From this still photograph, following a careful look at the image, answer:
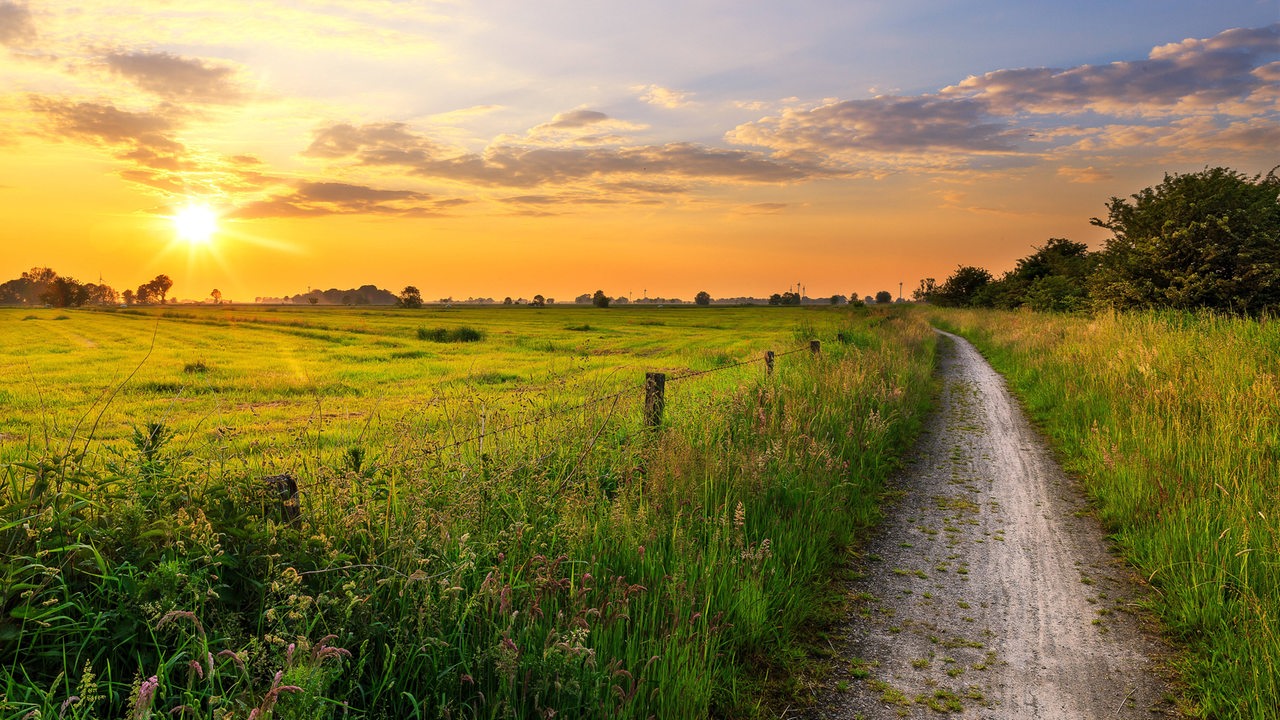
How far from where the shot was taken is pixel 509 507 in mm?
4656

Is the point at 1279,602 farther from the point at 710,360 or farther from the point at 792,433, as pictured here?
the point at 710,360

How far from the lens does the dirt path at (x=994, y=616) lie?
4.04 meters

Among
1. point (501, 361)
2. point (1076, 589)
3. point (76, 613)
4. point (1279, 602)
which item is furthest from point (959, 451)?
point (501, 361)

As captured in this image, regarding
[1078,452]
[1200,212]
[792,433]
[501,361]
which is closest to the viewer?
[792,433]

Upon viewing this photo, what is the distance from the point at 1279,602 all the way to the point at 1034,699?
2.04 metres

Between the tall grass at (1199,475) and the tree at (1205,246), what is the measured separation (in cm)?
659

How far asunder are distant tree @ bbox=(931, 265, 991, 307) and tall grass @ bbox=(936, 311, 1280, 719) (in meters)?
90.2

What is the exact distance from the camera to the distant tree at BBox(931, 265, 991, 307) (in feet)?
316

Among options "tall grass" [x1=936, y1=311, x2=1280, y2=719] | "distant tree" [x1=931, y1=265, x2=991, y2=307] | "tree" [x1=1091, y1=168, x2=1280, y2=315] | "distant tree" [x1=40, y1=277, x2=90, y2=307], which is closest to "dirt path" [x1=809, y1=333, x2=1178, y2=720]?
"tall grass" [x1=936, y1=311, x2=1280, y2=719]

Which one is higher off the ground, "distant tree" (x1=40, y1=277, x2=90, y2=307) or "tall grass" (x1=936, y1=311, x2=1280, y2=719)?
"distant tree" (x1=40, y1=277, x2=90, y2=307)

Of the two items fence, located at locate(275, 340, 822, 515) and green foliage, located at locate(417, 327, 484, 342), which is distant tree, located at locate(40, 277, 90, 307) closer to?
green foliage, located at locate(417, 327, 484, 342)

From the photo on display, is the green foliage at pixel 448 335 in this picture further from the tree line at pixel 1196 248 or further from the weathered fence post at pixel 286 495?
the weathered fence post at pixel 286 495

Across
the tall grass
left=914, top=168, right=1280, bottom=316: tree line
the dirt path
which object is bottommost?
the dirt path

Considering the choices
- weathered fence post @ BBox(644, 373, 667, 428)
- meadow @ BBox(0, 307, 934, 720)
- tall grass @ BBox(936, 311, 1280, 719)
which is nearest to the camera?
meadow @ BBox(0, 307, 934, 720)
